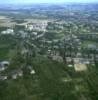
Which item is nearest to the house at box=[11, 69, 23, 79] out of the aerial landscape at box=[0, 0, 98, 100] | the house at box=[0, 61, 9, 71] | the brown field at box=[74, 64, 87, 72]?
the aerial landscape at box=[0, 0, 98, 100]

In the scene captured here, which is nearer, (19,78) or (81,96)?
(81,96)

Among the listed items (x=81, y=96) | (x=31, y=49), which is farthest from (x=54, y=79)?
(x=31, y=49)

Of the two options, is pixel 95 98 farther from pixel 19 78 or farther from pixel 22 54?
pixel 22 54

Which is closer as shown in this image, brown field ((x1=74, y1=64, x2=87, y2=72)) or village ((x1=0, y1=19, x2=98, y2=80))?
brown field ((x1=74, y1=64, x2=87, y2=72))

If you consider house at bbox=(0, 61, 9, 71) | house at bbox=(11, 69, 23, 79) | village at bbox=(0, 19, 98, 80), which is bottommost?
village at bbox=(0, 19, 98, 80)

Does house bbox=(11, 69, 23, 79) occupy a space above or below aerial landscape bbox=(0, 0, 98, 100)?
above

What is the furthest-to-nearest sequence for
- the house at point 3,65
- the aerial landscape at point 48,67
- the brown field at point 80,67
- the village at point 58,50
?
1. the village at point 58,50
2. the house at point 3,65
3. the brown field at point 80,67
4. the aerial landscape at point 48,67

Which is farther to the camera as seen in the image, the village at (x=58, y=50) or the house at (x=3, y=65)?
the village at (x=58, y=50)

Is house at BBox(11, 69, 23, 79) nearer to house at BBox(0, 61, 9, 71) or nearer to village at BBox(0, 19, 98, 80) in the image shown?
village at BBox(0, 19, 98, 80)

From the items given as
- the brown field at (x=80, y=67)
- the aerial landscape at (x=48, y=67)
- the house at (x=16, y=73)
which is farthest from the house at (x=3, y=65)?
the brown field at (x=80, y=67)

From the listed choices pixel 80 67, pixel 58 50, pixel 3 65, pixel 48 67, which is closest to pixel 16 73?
pixel 3 65

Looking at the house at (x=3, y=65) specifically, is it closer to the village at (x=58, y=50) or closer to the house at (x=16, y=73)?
the village at (x=58, y=50)
